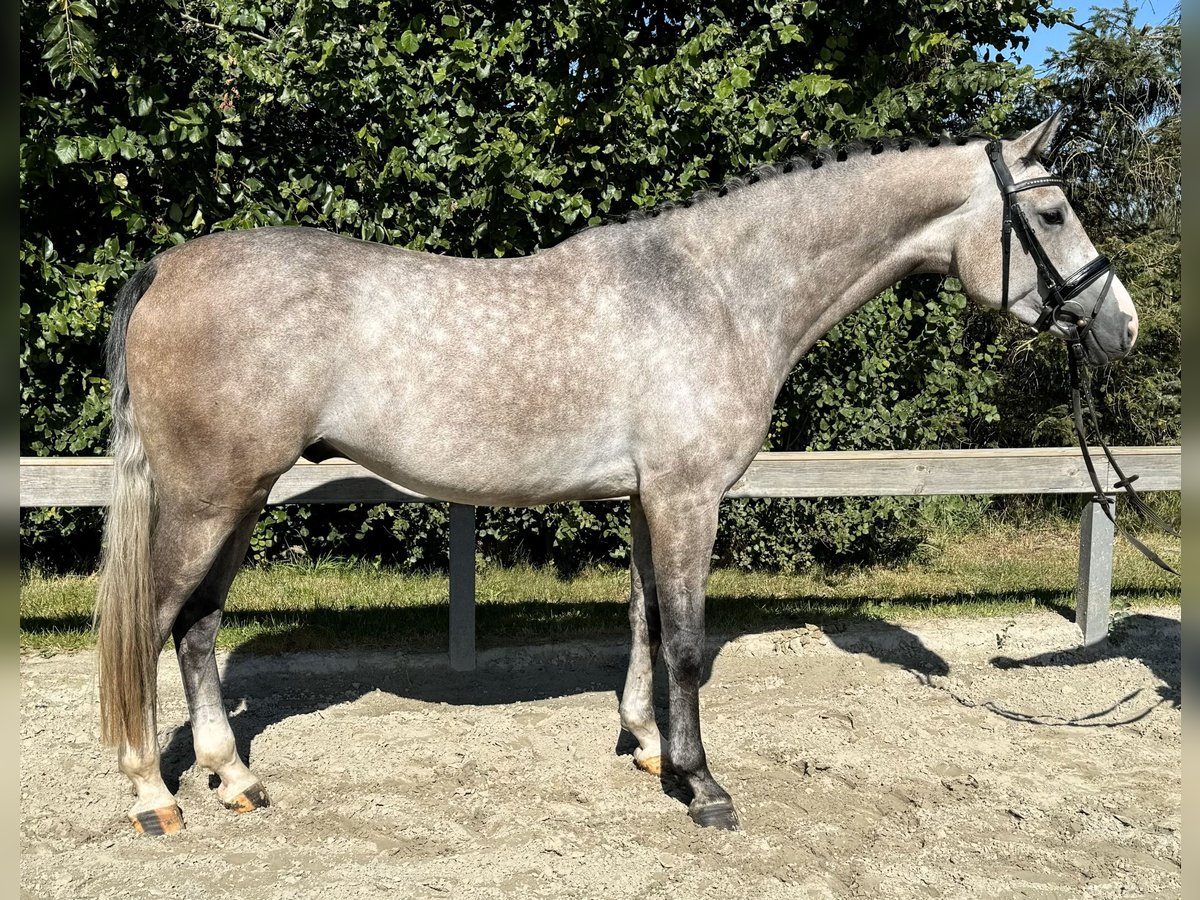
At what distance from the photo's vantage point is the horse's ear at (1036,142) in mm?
2957

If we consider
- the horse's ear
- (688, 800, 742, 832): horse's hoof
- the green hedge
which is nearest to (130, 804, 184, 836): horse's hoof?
(688, 800, 742, 832): horse's hoof

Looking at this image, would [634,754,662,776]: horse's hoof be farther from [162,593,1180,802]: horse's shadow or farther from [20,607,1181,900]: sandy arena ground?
[162,593,1180,802]: horse's shadow

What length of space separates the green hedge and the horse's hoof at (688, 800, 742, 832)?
265cm

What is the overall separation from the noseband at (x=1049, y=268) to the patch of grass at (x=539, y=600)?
100 inches

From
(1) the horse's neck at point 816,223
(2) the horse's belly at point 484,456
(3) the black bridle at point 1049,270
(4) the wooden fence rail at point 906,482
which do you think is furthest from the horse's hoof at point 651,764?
(3) the black bridle at point 1049,270

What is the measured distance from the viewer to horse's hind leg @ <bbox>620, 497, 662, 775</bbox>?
3.43 m

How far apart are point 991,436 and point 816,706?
185 inches

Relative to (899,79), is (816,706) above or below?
below

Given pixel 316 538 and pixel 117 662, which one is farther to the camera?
pixel 316 538

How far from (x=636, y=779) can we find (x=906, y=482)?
2299 mm

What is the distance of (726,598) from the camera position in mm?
5477

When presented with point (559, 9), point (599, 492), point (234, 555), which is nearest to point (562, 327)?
point (599, 492)

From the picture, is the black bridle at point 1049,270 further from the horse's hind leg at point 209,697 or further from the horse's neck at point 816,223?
the horse's hind leg at point 209,697

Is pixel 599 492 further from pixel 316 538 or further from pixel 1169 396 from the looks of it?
pixel 1169 396
